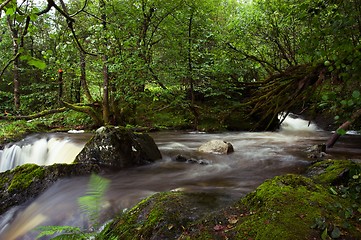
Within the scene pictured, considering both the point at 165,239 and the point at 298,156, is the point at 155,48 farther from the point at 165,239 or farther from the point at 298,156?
the point at 165,239

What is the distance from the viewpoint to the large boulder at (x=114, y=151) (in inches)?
238

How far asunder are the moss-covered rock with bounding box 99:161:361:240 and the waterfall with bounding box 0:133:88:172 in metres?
5.40

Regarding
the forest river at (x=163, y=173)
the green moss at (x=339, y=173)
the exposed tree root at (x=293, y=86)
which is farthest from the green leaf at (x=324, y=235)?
the exposed tree root at (x=293, y=86)

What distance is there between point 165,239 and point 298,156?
5.24 metres

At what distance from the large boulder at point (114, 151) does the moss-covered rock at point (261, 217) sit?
316 centimetres

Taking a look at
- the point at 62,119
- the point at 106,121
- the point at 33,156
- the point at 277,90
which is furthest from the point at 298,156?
the point at 62,119

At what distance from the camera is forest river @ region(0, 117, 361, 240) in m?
4.03

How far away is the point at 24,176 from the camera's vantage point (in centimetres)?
498

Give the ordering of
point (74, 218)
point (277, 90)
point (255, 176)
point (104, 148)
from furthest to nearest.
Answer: point (277, 90) < point (104, 148) < point (255, 176) < point (74, 218)

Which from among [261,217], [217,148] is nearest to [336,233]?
[261,217]

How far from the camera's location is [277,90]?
663cm

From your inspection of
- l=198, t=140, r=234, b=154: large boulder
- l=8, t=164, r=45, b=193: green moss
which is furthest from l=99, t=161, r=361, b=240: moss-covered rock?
l=198, t=140, r=234, b=154: large boulder

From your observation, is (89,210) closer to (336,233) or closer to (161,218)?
(161,218)

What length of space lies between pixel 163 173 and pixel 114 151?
49.2 inches
